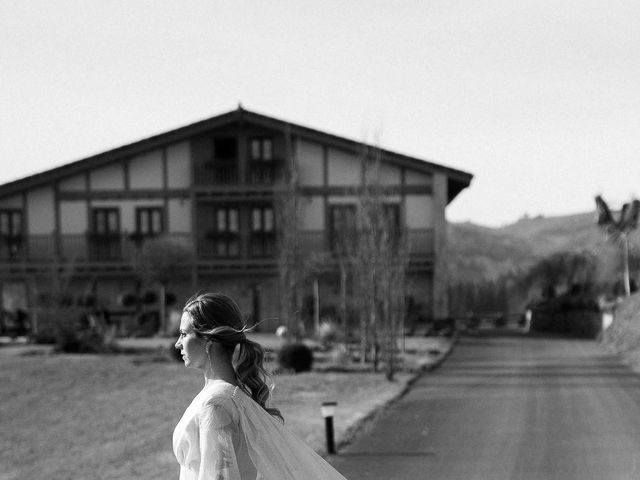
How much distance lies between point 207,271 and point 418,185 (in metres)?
8.14

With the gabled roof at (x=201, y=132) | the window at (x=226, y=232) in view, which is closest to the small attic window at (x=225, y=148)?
the gabled roof at (x=201, y=132)

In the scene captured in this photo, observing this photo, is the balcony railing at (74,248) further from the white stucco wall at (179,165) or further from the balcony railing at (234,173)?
the balcony railing at (234,173)

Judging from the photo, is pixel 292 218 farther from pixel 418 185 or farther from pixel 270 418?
pixel 270 418

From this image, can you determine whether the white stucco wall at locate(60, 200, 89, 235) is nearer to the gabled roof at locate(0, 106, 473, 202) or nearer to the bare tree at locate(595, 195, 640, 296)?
the gabled roof at locate(0, 106, 473, 202)

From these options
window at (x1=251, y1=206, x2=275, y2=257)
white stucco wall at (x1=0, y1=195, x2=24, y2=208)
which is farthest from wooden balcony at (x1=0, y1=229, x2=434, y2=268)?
white stucco wall at (x1=0, y1=195, x2=24, y2=208)

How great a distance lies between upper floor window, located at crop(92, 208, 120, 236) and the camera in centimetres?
3678

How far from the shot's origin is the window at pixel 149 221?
36.6 meters

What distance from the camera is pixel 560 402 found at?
51.4ft

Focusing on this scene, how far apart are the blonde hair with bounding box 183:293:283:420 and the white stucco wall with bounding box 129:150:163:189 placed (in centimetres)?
3370

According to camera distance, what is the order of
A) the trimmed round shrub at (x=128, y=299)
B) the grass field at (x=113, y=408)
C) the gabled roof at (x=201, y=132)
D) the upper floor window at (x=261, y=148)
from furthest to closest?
the upper floor window at (x=261, y=148)
the gabled roof at (x=201, y=132)
the trimmed round shrub at (x=128, y=299)
the grass field at (x=113, y=408)

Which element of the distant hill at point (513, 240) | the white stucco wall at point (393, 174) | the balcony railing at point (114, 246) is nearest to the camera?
the white stucco wall at point (393, 174)

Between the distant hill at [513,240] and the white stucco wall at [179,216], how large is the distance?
56.4m

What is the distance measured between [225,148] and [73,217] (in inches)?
240

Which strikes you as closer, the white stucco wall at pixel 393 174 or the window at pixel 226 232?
the white stucco wall at pixel 393 174
